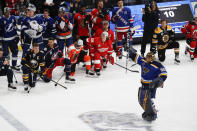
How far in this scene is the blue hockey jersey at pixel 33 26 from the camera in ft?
26.9

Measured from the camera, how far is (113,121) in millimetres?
5816

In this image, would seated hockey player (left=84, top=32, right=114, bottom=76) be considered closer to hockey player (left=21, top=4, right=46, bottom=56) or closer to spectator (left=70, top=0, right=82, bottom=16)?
hockey player (left=21, top=4, right=46, bottom=56)

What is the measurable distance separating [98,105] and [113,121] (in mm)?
758

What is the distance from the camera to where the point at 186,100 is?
6.73 m

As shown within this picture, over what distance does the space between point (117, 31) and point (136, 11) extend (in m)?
2.00

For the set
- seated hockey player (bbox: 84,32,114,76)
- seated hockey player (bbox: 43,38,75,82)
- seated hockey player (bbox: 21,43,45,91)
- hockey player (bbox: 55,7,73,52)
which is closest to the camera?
seated hockey player (bbox: 21,43,45,91)

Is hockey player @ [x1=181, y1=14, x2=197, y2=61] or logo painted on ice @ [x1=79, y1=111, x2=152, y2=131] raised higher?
hockey player @ [x1=181, y1=14, x2=197, y2=61]

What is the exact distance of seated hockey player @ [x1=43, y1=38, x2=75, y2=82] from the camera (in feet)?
25.3

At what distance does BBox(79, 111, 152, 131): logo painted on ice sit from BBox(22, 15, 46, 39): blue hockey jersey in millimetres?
2982

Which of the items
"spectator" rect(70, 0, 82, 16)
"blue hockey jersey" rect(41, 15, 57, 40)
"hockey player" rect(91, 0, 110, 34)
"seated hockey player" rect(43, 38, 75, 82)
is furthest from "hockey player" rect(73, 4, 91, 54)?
"seated hockey player" rect(43, 38, 75, 82)

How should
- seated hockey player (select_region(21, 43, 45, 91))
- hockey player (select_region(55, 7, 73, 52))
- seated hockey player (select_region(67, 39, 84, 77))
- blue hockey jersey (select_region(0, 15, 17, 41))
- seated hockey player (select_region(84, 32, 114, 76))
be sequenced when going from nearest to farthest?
seated hockey player (select_region(21, 43, 45, 91))
seated hockey player (select_region(67, 39, 84, 77))
seated hockey player (select_region(84, 32, 114, 76))
blue hockey jersey (select_region(0, 15, 17, 41))
hockey player (select_region(55, 7, 73, 52))

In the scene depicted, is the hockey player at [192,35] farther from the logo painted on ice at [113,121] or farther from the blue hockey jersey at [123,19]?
the logo painted on ice at [113,121]

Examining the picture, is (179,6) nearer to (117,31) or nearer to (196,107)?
(117,31)

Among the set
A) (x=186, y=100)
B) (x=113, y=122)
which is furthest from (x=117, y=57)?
(x=113, y=122)
